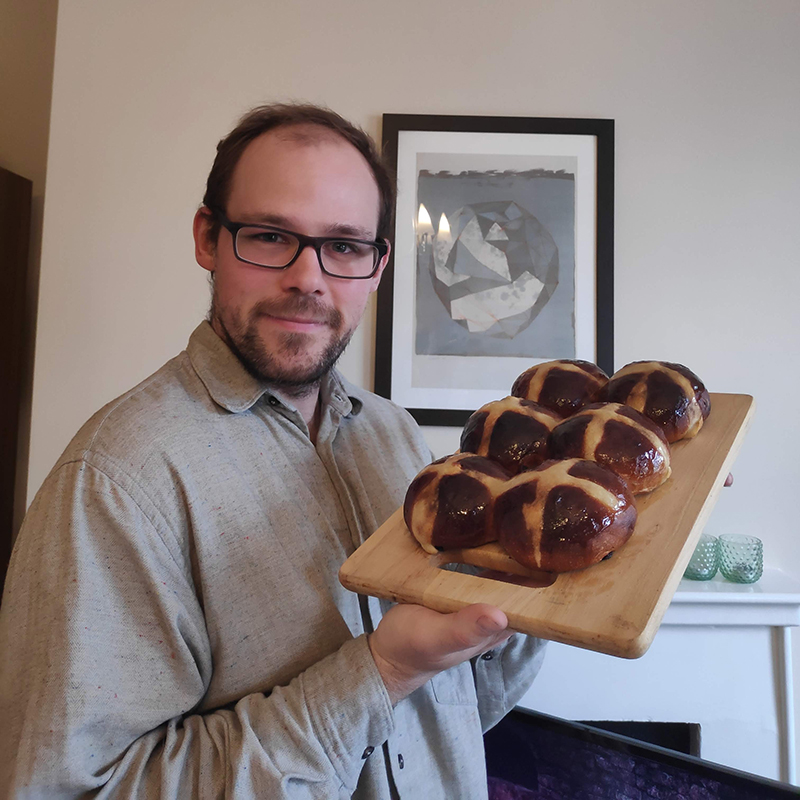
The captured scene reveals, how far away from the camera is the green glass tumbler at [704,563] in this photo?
5.01ft

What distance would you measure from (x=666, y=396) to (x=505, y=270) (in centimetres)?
99

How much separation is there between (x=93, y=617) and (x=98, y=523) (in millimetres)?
99

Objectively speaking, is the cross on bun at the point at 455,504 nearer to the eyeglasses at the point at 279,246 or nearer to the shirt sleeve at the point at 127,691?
the shirt sleeve at the point at 127,691

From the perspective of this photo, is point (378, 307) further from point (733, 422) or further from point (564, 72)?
point (733, 422)

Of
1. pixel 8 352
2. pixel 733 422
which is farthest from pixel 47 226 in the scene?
pixel 733 422

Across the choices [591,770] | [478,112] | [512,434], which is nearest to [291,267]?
[512,434]

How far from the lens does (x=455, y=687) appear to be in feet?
2.81

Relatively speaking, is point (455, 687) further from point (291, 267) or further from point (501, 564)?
point (291, 267)

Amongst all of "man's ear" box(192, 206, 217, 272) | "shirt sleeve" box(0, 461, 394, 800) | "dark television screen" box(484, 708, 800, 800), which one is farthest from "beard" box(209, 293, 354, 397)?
"dark television screen" box(484, 708, 800, 800)

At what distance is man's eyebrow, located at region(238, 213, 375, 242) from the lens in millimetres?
782

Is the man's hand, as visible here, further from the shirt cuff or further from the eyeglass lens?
the eyeglass lens

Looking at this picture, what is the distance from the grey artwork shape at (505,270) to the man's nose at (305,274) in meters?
0.92

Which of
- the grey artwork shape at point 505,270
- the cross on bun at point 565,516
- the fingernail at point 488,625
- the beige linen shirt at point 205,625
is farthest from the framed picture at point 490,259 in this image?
the fingernail at point 488,625

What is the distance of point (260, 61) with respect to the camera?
1698 millimetres
